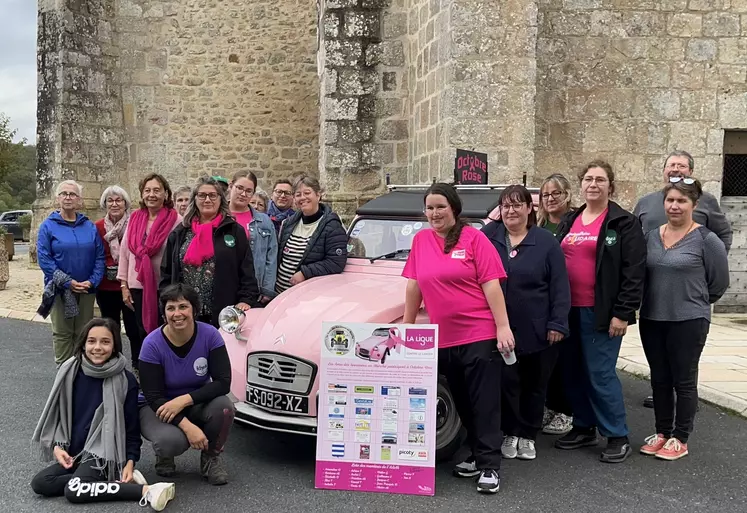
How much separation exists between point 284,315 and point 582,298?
6.34 ft

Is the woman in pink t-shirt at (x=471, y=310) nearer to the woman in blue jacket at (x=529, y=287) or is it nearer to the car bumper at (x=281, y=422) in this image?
the woman in blue jacket at (x=529, y=287)

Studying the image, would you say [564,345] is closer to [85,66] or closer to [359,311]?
[359,311]

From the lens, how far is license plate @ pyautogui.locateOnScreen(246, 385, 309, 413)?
4.45 metres

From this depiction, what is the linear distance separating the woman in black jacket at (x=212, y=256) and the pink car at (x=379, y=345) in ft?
4.63

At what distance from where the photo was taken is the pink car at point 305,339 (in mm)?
4453

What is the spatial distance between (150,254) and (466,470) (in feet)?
10.4

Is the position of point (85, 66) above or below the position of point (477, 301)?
above

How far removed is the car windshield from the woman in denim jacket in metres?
0.62

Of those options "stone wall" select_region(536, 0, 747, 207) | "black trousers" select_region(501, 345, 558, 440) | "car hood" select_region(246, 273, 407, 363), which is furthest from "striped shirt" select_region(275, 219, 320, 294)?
"stone wall" select_region(536, 0, 747, 207)

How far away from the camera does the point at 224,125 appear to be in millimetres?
16562

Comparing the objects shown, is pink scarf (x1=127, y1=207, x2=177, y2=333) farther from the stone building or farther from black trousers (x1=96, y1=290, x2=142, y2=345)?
the stone building

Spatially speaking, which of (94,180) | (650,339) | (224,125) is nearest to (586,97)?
(650,339)

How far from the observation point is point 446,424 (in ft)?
15.4

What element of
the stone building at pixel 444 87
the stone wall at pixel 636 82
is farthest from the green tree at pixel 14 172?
the stone wall at pixel 636 82
